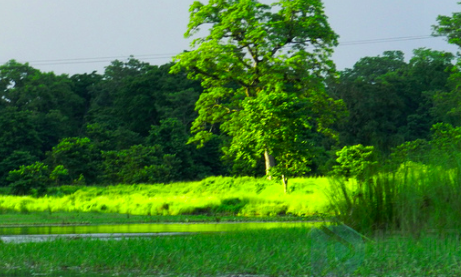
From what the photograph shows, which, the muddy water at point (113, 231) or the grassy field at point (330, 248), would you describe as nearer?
the grassy field at point (330, 248)

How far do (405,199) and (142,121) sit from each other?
170ft

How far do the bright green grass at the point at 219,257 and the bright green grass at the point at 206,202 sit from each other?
35.6 feet

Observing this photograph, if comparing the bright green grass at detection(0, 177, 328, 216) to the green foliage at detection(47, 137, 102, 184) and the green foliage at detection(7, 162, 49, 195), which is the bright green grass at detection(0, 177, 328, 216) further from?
the green foliage at detection(47, 137, 102, 184)

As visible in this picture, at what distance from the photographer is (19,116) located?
5322 centimetres

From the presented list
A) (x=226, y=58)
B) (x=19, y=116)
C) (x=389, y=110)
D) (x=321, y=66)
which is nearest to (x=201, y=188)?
(x=226, y=58)

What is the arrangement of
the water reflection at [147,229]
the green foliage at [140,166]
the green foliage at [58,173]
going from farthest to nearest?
1. the green foliage at [140,166]
2. the green foliage at [58,173]
3. the water reflection at [147,229]

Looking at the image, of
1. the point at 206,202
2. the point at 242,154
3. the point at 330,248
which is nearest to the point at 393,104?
the point at 242,154

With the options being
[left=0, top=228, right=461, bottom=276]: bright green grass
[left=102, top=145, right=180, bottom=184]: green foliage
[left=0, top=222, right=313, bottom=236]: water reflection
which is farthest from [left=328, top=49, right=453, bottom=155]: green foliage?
[left=0, top=228, right=461, bottom=276]: bright green grass

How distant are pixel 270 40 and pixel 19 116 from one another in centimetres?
2807

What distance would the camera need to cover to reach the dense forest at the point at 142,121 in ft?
156

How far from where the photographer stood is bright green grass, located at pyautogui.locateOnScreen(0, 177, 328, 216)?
23.5 metres

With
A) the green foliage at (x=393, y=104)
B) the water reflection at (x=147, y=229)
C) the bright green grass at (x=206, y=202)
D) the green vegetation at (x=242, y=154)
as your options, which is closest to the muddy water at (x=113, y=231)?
the water reflection at (x=147, y=229)

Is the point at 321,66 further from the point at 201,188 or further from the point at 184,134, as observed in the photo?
the point at 184,134

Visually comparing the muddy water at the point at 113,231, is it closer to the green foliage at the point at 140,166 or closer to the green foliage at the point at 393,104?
the green foliage at the point at 140,166
